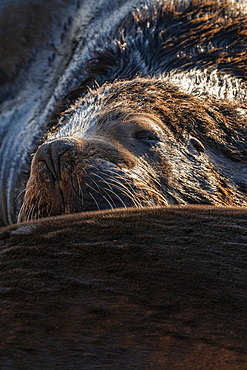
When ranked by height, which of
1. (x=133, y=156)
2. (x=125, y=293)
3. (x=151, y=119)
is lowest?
(x=125, y=293)

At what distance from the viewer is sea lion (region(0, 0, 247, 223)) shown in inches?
82.4

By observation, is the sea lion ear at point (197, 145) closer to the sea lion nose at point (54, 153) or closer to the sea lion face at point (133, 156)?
the sea lion face at point (133, 156)

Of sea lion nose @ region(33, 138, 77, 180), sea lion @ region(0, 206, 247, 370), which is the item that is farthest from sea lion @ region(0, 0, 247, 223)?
sea lion @ region(0, 206, 247, 370)

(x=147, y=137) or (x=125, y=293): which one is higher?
(x=147, y=137)

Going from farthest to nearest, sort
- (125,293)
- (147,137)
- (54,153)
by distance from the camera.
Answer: (147,137)
(54,153)
(125,293)

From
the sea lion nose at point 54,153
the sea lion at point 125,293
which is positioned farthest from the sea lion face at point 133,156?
the sea lion at point 125,293

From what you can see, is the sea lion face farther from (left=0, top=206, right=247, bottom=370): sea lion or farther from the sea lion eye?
(left=0, top=206, right=247, bottom=370): sea lion

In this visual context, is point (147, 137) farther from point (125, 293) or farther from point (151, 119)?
point (125, 293)

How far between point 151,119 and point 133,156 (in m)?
0.43

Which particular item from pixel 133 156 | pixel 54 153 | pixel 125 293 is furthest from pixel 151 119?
pixel 125 293

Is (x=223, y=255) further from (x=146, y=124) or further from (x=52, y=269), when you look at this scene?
(x=146, y=124)

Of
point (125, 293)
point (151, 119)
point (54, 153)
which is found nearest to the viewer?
point (125, 293)

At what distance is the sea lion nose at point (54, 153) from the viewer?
207 centimetres

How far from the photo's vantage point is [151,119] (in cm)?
277
